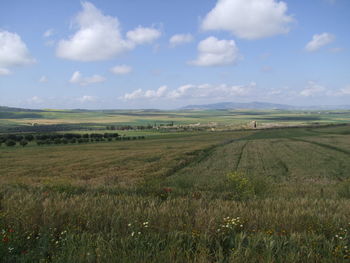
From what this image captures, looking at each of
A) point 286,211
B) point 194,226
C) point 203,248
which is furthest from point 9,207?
point 286,211

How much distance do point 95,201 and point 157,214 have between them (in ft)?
5.59

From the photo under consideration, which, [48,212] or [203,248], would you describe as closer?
[203,248]

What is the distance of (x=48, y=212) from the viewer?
4668mm

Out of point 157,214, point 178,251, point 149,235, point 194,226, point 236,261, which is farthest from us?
point 157,214

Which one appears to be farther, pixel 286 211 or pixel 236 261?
pixel 286 211

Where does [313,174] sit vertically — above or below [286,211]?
below

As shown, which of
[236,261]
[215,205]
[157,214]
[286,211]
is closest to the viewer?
[236,261]

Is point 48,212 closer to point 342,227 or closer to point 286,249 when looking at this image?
point 286,249

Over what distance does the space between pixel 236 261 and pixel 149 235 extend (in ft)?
4.45

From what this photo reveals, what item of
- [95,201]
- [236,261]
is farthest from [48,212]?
[236,261]

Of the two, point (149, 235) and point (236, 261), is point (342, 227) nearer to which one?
point (236, 261)

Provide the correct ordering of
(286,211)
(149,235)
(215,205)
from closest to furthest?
(149,235)
(286,211)
(215,205)

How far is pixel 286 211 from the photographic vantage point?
4.96 meters

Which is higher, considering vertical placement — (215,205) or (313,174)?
(215,205)
